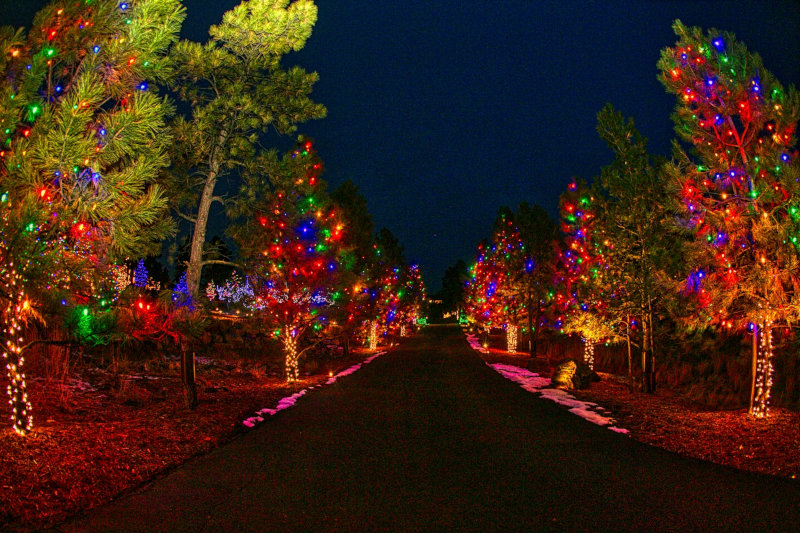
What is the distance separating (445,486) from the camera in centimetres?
576

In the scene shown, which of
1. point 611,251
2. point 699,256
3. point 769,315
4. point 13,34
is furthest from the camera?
point 611,251

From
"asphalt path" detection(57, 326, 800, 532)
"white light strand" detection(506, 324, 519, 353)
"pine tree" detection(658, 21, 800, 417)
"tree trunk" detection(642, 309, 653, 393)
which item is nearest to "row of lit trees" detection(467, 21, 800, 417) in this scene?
"pine tree" detection(658, 21, 800, 417)

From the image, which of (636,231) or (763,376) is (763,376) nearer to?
(763,376)

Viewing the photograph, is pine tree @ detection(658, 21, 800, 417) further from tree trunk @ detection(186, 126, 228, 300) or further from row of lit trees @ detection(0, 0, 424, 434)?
tree trunk @ detection(186, 126, 228, 300)

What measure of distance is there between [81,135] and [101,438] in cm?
368

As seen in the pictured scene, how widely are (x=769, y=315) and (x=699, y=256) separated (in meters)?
1.55

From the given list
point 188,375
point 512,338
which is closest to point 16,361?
point 188,375

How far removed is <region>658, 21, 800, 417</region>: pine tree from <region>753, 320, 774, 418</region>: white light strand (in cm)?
2

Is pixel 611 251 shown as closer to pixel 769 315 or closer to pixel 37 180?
pixel 769 315

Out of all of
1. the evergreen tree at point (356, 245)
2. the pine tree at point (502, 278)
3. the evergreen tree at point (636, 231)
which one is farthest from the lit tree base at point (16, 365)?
the pine tree at point (502, 278)

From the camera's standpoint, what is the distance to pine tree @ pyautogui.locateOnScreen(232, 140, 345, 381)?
15.4 metres

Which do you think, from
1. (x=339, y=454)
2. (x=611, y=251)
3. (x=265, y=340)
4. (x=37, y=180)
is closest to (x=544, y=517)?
(x=339, y=454)

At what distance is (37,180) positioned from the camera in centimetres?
599

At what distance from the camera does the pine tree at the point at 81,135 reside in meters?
5.89
